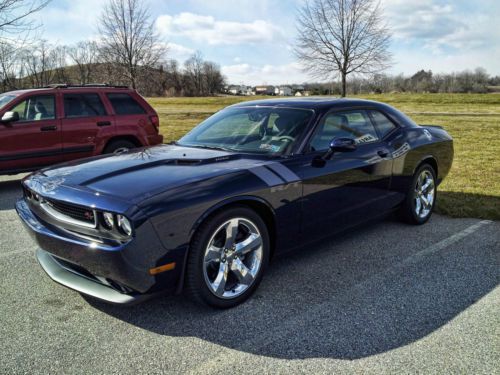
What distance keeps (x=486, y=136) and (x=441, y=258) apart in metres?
10.9

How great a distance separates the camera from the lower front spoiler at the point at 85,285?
8.89 feet

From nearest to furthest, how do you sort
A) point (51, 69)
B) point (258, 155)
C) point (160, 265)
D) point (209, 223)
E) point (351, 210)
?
point (160, 265), point (209, 223), point (258, 155), point (351, 210), point (51, 69)

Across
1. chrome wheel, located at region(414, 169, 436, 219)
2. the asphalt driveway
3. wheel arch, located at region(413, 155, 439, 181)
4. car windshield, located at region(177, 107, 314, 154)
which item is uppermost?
car windshield, located at region(177, 107, 314, 154)

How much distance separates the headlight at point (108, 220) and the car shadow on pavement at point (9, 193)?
13.6ft

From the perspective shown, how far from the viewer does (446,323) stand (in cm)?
297

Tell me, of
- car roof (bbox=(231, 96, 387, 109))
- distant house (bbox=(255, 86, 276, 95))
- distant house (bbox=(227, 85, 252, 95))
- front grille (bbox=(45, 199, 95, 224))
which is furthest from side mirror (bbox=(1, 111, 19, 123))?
distant house (bbox=(227, 85, 252, 95))

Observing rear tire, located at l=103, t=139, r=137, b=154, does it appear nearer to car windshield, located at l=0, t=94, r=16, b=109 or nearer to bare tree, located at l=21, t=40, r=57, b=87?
car windshield, located at l=0, t=94, r=16, b=109

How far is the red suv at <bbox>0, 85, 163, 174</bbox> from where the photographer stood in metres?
7.29

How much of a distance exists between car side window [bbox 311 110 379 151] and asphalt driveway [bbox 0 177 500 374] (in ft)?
3.69

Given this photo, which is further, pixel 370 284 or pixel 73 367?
pixel 370 284

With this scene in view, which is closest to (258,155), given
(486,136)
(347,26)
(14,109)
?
(14,109)

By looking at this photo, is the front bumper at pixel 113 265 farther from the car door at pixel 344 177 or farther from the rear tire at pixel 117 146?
the rear tire at pixel 117 146

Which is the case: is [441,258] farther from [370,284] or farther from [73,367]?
[73,367]

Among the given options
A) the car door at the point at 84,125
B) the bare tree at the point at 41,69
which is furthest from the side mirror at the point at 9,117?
the bare tree at the point at 41,69
